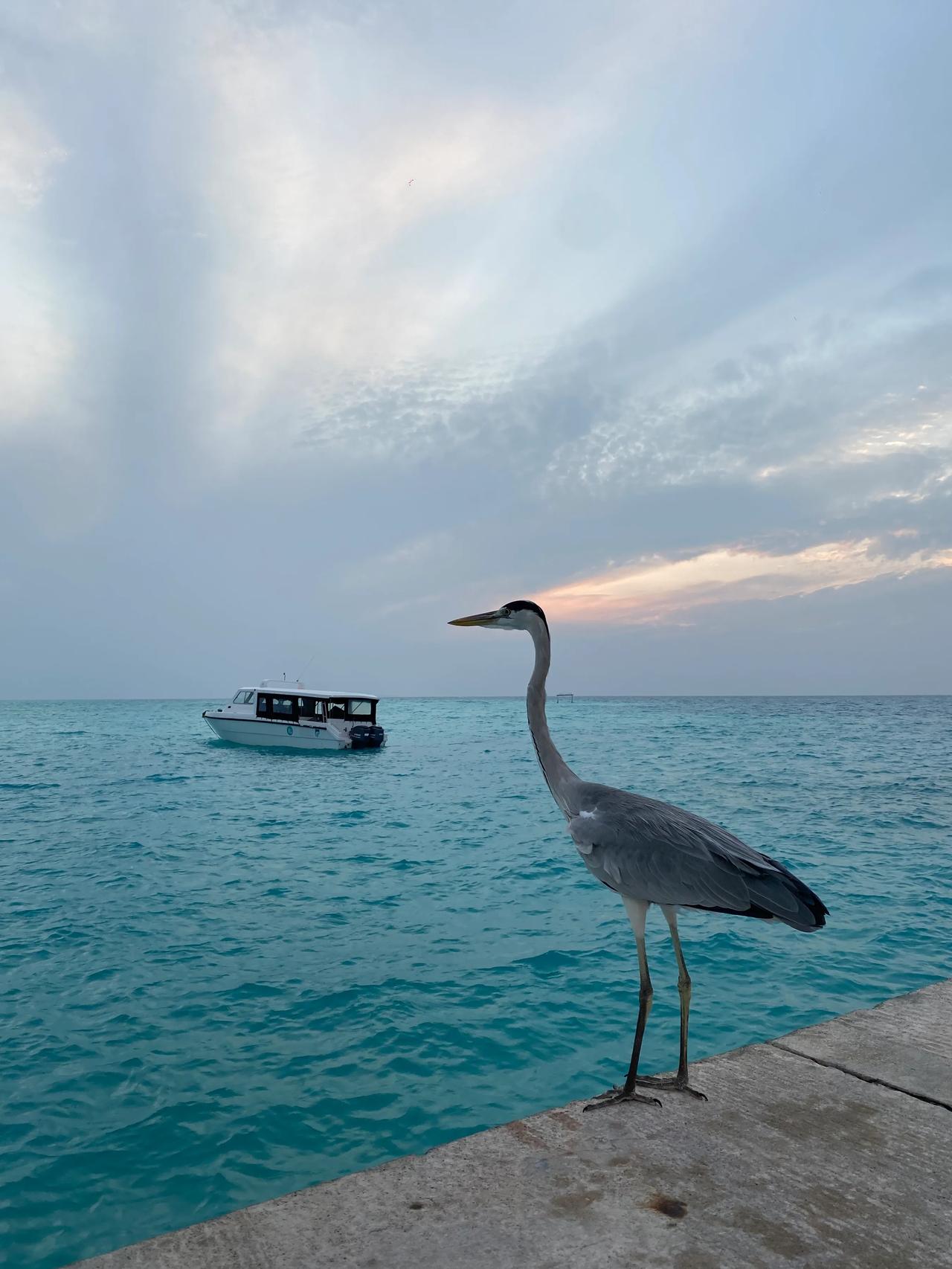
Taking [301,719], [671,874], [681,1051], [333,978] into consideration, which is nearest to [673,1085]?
[681,1051]

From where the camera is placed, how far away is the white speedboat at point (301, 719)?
3575 cm

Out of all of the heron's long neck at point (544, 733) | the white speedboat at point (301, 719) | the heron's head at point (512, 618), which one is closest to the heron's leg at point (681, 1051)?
the heron's long neck at point (544, 733)

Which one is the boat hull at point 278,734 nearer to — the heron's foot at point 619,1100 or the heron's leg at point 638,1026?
the heron's leg at point 638,1026

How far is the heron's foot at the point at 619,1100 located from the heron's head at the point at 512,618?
2.67 metres

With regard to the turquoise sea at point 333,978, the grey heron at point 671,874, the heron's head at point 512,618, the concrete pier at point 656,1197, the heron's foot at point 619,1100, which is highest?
the heron's head at point 512,618

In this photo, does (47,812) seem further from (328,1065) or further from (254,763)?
(328,1065)

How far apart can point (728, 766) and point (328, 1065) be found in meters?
28.9

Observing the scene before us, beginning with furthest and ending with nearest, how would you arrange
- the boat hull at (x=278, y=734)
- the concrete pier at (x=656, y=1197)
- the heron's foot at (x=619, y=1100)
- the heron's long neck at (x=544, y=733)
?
the boat hull at (x=278, y=734)
the heron's long neck at (x=544, y=733)
the heron's foot at (x=619, y=1100)
the concrete pier at (x=656, y=1197)

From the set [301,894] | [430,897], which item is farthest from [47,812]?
[430,897]

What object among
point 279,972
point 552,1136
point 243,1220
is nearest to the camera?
point 243,1220

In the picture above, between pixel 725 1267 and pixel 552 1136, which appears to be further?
pixel 552 1136

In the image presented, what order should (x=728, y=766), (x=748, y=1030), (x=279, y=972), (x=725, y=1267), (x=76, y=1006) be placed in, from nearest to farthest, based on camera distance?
(x=725, y=1267), (x=748, y=1030), (x=76, y=1006), (x=279, y=972), (x=728, y=766)

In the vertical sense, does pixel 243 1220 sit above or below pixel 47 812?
above

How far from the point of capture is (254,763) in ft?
112
